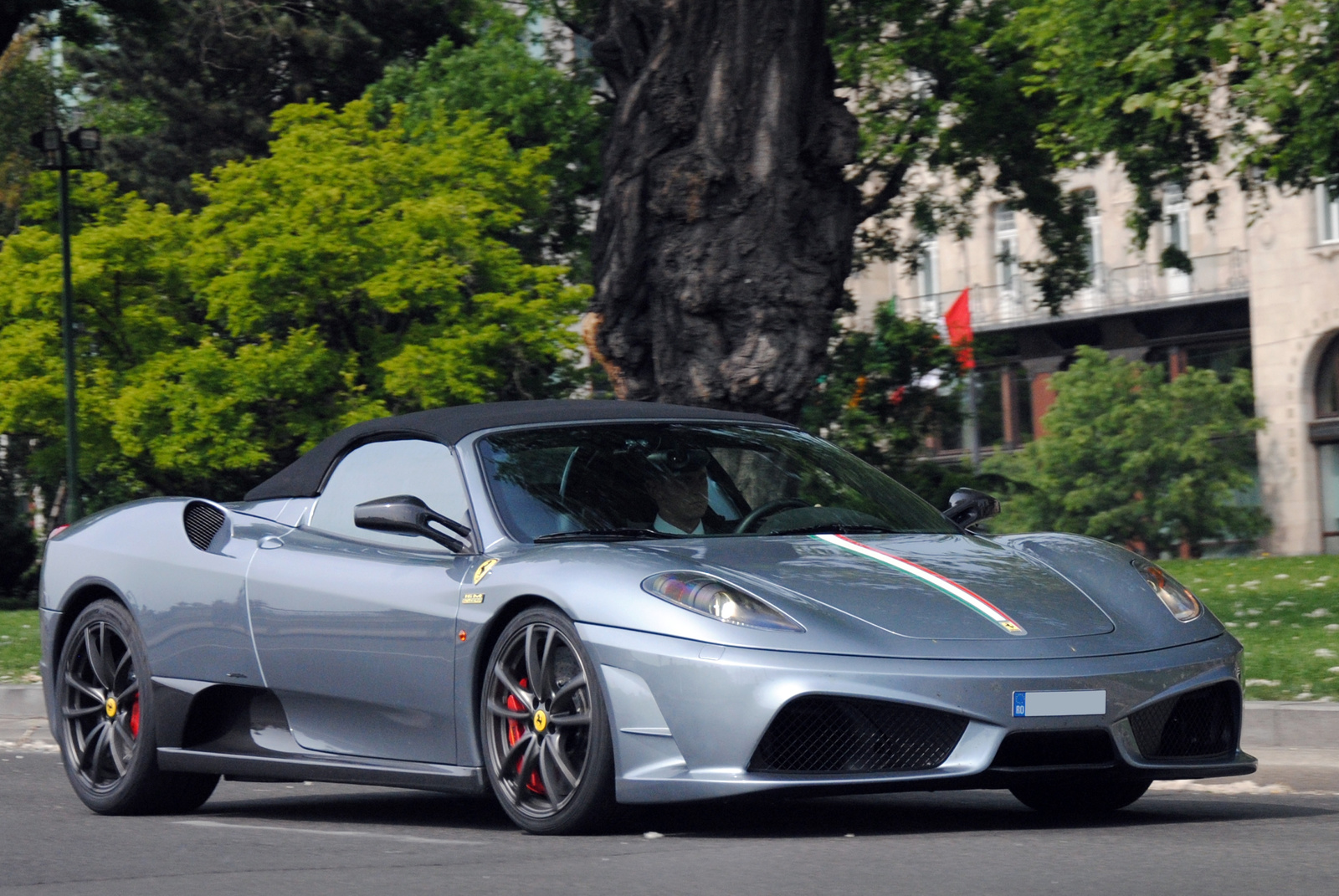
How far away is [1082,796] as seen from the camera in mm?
6336

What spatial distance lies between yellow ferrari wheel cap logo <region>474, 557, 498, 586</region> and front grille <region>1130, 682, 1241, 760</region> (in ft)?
6.17

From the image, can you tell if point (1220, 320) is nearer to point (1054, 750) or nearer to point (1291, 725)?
point (1291, 725)

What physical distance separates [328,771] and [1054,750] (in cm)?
234

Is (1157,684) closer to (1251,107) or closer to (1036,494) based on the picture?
(1251,107)

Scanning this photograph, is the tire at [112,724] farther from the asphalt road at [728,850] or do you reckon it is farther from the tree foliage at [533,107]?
the tree foliage at [533,107]

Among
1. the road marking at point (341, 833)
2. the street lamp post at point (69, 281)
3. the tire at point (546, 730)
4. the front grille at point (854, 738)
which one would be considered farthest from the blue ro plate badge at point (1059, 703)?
the street lamp post at point (69, 281)

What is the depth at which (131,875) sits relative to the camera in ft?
17.3

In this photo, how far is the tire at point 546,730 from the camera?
556 cm

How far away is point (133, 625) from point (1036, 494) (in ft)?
128

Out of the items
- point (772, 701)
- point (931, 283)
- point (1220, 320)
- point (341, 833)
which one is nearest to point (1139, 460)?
point (1220, 320)

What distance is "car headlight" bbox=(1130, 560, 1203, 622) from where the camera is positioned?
236 inches

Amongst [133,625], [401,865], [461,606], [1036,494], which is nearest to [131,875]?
[401,865]

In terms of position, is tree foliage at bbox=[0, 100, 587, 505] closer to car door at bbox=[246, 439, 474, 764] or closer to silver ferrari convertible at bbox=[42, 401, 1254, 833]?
silver ferrari convertible at bbox=[42, 401, 1254, 833]

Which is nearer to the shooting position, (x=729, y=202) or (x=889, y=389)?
(x=729, y=202)
